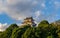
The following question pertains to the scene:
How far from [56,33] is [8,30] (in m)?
8.77

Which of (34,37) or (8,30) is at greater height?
(8,30)

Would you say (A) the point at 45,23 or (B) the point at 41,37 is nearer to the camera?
(B) the point at 41,37

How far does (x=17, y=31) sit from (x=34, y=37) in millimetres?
3295

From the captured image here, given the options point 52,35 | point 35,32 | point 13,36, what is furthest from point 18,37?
point 52,35

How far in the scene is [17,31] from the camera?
35.7 metres

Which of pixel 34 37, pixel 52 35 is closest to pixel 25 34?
pixel 34 37

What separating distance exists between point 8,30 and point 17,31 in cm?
369

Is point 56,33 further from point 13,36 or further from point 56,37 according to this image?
point 13,36

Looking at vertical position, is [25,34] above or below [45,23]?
below

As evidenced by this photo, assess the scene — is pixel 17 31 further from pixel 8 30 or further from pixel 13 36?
pixel 8 30

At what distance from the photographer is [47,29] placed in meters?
36.3

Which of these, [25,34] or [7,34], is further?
[7,34]

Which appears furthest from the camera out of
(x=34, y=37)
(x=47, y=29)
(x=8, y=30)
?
(x=8, y=30)

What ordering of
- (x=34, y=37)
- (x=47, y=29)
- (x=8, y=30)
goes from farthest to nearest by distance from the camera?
(x=8, y=30), (x=47, y=29), (x=34, y=37)
